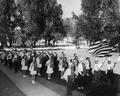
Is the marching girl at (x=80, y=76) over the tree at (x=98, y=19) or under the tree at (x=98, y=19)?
under

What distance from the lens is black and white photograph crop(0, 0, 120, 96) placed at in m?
11.3

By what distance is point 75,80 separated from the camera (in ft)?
39.2

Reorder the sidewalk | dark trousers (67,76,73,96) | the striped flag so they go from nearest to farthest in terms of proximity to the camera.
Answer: dark trousers (67,76,73,96) → the sidewalk → the striped flag

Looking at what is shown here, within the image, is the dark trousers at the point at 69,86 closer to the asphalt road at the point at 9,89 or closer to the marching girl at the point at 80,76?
the marching girl at the point at 80,76

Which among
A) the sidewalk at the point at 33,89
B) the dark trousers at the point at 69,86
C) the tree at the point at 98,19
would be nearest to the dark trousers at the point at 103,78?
the dark trousers at the point at 69,86

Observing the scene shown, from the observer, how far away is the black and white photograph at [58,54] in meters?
11.3

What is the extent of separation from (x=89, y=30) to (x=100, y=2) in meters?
6.64

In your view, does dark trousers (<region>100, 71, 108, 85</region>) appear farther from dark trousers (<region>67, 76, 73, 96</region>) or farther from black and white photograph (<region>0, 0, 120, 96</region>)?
dark trousers (<region>67, 76, 73, 96</region>)

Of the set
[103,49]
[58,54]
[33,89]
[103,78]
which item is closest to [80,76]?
[103,78]

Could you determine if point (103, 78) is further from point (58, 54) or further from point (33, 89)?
point (58, 54)

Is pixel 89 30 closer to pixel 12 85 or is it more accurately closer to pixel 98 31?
pixel 98 31

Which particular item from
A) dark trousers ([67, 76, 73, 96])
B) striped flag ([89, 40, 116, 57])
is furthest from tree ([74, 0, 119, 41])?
dark trousers ([67, 76, 73, 96])

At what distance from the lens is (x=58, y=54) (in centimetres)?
3809

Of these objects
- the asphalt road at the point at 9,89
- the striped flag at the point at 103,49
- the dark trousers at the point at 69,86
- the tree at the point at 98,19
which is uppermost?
the tree at the point at 98,19
